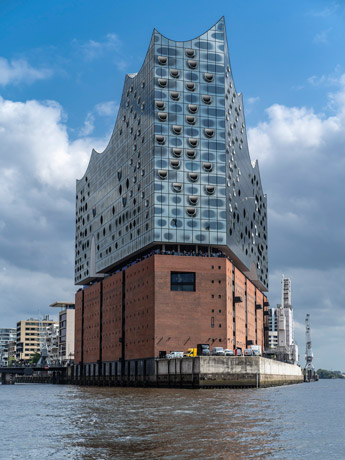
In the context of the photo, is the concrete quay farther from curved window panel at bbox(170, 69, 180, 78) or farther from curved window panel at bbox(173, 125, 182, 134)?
curved window panel at bbox(170, 69, 180, 78)

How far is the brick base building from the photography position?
10831 centimetres

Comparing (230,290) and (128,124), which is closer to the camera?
(230,290)

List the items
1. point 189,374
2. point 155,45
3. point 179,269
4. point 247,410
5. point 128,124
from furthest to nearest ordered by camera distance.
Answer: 1. point 128,124
2. point 155,45
3. point 179,269
4. point 189,374
5. point 247,410

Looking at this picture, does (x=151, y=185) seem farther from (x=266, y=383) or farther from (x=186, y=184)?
(x=266, y=383)

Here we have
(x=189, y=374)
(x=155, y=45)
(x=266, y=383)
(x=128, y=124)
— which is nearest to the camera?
(x=189, y=374)

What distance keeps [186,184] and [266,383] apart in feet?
115

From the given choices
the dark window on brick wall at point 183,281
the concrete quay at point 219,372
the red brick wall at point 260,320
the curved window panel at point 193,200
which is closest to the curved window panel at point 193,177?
the curved window panel at point 193,200

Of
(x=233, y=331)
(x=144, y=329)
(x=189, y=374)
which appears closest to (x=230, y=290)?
(x=233, y=331)

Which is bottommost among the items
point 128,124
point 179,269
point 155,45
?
point 179,269

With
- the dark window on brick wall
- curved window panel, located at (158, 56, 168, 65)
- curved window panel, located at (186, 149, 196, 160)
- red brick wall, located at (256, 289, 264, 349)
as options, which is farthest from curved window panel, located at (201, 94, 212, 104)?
red brick wall, located at (256, 289, 264, 349)

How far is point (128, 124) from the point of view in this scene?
429 ft

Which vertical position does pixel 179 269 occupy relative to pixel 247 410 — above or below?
above

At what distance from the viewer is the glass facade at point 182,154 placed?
371 ft

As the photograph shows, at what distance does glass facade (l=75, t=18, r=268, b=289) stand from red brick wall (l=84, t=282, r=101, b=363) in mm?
16927
